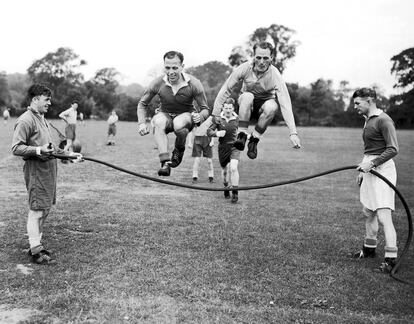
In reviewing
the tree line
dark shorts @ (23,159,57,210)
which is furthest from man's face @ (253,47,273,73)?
the tree line

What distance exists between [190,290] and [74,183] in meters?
9.93

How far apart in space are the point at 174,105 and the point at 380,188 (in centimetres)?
369

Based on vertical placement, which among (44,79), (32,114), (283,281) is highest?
(44,79)

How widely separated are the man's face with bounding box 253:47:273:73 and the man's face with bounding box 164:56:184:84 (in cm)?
99

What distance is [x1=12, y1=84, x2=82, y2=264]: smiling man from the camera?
7.25m

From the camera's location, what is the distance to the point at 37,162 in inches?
292

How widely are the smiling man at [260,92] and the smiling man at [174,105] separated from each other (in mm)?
315

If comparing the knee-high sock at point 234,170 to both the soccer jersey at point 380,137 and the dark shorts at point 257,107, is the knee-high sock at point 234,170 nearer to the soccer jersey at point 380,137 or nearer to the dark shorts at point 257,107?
the soccer jersey at point 380,137

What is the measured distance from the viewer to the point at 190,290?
22.3 ft

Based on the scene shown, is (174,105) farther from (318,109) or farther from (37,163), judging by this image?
(318,109)

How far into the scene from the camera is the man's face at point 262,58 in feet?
19.9

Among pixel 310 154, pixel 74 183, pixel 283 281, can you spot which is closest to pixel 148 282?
pixel 283 281

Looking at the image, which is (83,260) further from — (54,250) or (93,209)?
(93,209)

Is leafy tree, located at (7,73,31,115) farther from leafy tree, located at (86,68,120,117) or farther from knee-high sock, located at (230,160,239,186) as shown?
knee-high sock, located at (230,160,239,186)
